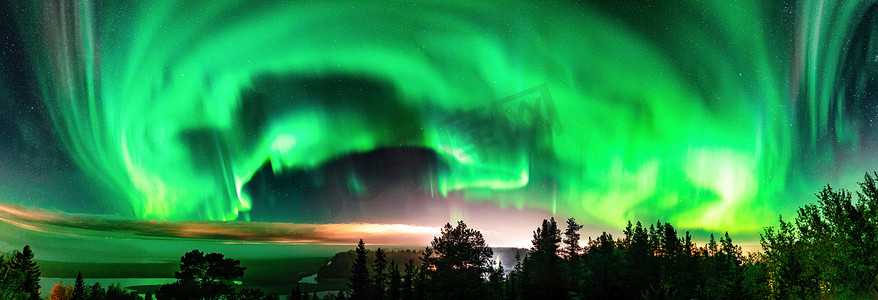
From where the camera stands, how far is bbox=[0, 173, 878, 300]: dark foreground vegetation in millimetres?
31594

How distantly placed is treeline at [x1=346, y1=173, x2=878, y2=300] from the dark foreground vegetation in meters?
0.09

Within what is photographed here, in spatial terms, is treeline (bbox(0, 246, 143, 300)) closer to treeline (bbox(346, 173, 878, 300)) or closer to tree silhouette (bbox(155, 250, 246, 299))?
tree silhouette (bbox(155, 250, 246, 299))

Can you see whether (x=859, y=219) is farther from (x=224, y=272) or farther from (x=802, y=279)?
(x=224, y=272)

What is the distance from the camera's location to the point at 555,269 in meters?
74.1

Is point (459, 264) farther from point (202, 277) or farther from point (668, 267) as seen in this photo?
point (668, 267)

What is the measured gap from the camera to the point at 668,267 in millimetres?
72688

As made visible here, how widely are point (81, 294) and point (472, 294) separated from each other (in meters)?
100

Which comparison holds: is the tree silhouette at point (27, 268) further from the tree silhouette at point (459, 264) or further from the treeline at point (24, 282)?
the tree silhouette at point (459, 264)

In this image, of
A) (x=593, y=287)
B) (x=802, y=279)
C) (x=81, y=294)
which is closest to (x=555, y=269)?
(x=593, y=287)

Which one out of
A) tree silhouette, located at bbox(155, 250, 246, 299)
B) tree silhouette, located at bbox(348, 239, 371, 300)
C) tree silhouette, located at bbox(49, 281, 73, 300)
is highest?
tree silhouette, located at bbox(155, 250, 246, 299)

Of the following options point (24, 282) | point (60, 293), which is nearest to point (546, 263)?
point (24, 282)

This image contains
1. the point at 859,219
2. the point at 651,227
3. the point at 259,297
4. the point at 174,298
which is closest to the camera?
the point at 859,219

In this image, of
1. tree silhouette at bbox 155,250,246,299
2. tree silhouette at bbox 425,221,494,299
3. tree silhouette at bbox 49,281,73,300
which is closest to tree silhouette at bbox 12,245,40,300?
tree silhouette at bbox 49,281,73,300

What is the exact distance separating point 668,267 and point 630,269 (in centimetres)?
1809
